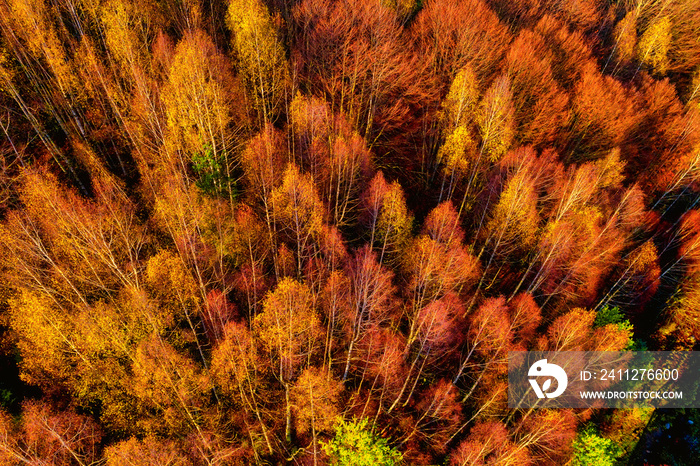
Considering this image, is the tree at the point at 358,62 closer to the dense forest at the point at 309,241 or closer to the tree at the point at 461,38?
the dense forest at the point at 309,241

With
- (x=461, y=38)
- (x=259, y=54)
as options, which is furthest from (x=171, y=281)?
(x=461, y=38)

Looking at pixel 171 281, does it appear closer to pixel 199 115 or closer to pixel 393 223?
pixel 199 115

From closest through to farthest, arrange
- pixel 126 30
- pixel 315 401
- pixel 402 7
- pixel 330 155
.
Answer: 1. pixel 315 401
2. pixel 126 30
3. pixel 330 155
4. pixel 402 7

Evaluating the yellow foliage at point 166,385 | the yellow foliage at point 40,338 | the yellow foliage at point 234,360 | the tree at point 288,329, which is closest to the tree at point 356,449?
the tree at point 288,329

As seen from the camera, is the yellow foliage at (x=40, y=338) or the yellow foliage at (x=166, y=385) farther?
the yellow foliage at (x=166, y=385)

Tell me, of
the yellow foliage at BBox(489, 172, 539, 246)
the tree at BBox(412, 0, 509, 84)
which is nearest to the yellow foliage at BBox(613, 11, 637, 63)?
the tree at BBox(412, 0, 509, 84)

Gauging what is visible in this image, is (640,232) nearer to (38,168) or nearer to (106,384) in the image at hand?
(106,384)
